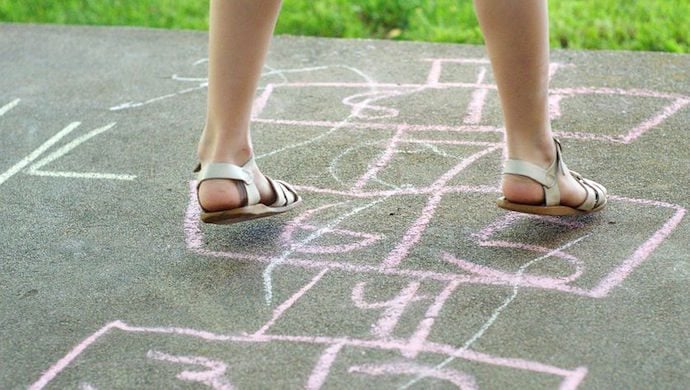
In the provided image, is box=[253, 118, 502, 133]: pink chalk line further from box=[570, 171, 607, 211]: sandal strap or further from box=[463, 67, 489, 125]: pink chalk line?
box=[570, 171, 607, 211]: sandal strap

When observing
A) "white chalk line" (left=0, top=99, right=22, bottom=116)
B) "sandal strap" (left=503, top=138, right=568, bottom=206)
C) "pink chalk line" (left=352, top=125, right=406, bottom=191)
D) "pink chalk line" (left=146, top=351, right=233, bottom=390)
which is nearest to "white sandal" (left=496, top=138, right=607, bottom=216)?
"sandal strap" (left=503, top=138, right=568, bottom=206)

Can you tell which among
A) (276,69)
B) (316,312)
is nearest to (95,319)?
(316,312)

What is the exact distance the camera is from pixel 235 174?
2779mm

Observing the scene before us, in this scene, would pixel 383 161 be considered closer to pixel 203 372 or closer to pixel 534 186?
pixel 534 186

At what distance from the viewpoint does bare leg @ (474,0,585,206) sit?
8.57ft

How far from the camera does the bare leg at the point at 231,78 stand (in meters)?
2.67

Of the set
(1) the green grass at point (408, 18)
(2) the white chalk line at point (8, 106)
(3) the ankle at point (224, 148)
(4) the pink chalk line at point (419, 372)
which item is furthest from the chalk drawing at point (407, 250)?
(1) the green grass at point (408, 18)

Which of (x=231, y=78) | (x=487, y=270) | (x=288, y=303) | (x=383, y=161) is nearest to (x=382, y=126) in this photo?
(x=383, y=161)

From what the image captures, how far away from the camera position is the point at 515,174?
2764mm

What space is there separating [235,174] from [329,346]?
0.62m

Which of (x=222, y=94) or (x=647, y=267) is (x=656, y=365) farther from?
(x=222, y=94)

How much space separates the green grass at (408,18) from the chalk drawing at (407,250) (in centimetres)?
74

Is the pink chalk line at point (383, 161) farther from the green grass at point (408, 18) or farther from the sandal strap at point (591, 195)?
the green grass at point (408, 18)

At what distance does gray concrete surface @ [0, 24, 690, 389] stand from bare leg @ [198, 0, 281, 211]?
0.60 feet
